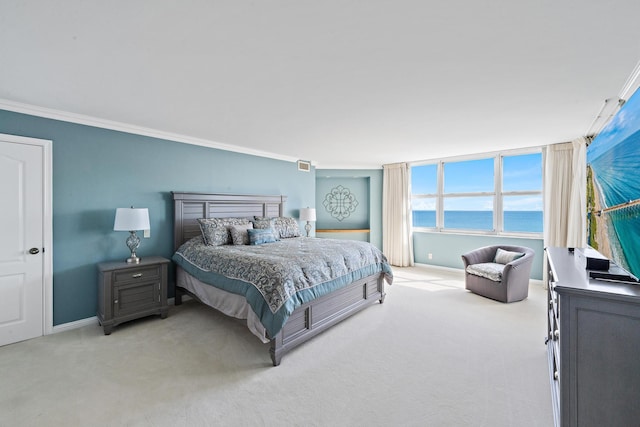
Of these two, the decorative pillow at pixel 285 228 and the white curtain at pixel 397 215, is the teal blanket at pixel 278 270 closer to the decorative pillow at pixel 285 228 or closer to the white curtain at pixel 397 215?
the decorative pillow at pixel 285 228

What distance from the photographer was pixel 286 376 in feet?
7.29

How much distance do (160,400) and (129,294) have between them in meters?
1.65

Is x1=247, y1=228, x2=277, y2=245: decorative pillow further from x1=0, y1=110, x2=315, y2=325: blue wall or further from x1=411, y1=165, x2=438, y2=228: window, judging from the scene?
x1=411, y1=165, x2=438, y2=228: window

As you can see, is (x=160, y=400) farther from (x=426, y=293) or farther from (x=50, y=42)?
(x=426, y=293)

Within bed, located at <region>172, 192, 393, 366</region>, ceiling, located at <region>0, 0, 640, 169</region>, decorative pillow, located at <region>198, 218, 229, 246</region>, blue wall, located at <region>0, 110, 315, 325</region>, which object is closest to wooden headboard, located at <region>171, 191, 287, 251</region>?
bed, located at <region>172, 192, 393, 366</region>

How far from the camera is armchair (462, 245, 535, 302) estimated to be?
3.82m

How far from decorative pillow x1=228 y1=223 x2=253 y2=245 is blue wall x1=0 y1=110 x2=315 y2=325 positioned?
908mm

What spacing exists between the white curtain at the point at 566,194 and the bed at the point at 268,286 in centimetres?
306

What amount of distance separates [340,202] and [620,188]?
565 cm

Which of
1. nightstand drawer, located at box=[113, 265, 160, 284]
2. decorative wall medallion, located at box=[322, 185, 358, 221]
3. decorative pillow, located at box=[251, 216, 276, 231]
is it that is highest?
decorative wall medallion, located at box=[322, 185, 358, 221]

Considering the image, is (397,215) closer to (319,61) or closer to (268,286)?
(268,286)

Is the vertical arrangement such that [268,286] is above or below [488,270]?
above

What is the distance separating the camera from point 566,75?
218 cm

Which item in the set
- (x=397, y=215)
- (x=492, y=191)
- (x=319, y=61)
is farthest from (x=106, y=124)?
(x=492, y=191)
